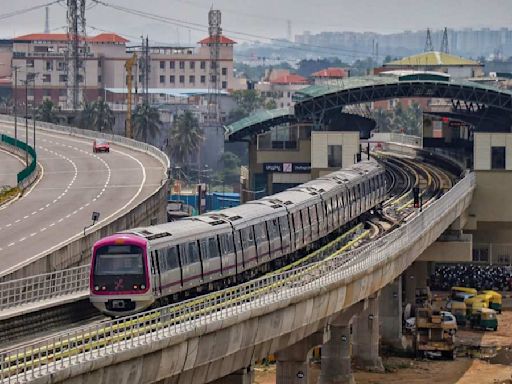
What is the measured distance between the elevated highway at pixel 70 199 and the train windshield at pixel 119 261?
17.2ft

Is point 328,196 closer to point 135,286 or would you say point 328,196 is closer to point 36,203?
point 36,203

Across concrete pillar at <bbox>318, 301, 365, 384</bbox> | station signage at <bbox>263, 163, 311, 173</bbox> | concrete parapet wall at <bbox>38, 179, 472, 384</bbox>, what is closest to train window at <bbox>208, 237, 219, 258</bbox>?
concrete parapet wall at <bbox>38, 179, 472, 384</bbox>

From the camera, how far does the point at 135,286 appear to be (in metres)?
54.1

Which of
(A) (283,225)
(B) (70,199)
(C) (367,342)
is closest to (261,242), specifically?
(A) (283,225)

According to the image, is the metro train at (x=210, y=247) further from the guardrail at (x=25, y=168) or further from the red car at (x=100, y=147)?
the red car at (x=100, y=147)

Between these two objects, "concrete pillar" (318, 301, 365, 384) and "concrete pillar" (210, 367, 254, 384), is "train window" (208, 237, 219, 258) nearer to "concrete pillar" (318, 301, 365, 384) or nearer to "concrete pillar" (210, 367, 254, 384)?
"concrete pillar" (210, 367, 254, 384)

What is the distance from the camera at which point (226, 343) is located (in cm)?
5444

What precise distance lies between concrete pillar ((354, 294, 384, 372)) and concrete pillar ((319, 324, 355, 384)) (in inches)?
366

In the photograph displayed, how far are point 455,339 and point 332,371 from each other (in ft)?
70.0

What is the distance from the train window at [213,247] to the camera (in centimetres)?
6103

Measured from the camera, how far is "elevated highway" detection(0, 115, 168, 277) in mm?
71125

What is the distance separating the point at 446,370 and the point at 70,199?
27.2 m

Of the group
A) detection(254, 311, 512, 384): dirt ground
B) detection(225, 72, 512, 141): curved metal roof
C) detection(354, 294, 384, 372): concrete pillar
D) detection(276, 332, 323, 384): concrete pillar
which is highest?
detection(225, 72, 512, 141): curved metal roof

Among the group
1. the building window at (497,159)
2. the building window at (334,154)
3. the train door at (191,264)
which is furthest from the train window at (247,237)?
the building window at (334,154)
